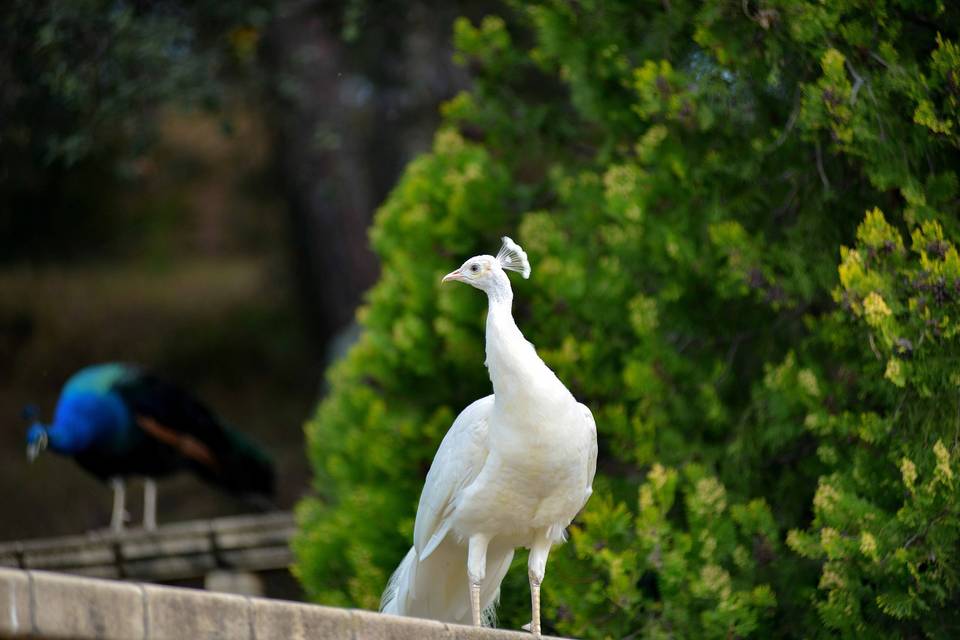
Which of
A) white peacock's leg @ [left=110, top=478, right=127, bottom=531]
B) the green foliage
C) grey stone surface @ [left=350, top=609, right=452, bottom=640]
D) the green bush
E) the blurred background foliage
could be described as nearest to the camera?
grey stone surface @ [left=350, top=609, right=452, bottom=640]

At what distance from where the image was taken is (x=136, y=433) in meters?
11.5

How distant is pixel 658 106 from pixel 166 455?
21.1ft

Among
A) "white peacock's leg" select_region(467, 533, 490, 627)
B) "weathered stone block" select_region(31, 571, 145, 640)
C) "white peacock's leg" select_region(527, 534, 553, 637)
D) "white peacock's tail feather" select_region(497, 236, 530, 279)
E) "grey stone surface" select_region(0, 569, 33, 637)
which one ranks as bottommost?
"white peacock's leg" select_region(527, 534, 553, 637)

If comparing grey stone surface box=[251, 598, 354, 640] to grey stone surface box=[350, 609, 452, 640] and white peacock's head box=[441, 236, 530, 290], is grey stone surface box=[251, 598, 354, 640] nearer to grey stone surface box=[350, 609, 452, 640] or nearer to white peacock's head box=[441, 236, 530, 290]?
grey stone surface box=[350, 609, 452, 640]

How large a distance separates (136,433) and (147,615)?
8264 millimetres

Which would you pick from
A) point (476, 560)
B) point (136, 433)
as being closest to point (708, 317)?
point (476, 560)

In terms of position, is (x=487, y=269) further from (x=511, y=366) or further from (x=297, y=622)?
(x=297, y=622)

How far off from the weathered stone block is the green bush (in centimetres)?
298

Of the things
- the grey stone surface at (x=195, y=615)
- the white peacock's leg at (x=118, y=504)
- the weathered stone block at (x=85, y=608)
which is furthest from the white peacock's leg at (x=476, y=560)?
the white peacock's leg at (x=118, y=504)

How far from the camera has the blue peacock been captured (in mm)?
11406

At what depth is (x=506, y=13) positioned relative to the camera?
480 inches

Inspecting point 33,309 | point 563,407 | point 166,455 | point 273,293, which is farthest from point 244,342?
point 563,407

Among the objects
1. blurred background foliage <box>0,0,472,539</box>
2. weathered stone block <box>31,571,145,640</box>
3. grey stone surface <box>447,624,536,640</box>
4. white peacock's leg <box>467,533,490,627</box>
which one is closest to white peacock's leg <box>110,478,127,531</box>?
blurred background foliage <box>0,0,472,539</box>

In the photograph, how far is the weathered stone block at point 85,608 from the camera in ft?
10.6
